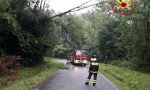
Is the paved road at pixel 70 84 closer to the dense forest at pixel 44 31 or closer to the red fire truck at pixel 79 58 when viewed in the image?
the dense forest at pixel 44 31

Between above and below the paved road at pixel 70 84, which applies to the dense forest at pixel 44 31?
above

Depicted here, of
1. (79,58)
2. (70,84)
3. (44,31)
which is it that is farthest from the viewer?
(79,58)

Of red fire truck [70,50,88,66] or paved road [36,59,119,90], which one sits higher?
red fire truck [70,50,88,66]

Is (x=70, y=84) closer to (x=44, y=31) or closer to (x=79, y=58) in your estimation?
(x=44, y=31)

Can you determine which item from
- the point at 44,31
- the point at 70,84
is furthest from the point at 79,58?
the point at 70,84

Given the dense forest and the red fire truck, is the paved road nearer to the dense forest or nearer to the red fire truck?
the dense forest

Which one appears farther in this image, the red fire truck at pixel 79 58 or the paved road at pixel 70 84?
the red fire truck at pixel 79 58

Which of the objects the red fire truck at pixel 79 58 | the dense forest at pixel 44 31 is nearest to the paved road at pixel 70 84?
the dense forest at pixel 44 31

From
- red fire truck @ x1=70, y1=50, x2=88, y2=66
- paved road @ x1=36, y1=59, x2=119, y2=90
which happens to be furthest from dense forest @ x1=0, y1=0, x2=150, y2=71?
paved road @ x1=36, y1=59, x2=119, y2=90

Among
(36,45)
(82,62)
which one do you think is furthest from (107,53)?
(36,45)

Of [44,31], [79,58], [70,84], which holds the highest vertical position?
[44,31]

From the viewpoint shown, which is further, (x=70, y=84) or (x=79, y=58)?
(x=79, y=58)

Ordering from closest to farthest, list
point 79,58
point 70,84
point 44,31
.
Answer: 1. point 70,84
2. point 44,31
3. point 79,58

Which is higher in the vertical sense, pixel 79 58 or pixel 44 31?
pixel 44 31
